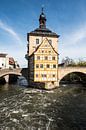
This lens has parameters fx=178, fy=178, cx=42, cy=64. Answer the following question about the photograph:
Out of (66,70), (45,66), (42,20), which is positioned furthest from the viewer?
(42,20)

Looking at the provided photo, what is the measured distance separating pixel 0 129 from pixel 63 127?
6066mm

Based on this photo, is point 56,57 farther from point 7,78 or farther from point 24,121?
point 24,121

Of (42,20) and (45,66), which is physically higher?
(42,20)

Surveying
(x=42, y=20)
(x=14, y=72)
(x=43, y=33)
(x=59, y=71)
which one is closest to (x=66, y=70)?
(x=59, y=71)

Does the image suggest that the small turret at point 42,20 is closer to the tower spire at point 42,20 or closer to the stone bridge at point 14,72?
the tower spire at point 42,20

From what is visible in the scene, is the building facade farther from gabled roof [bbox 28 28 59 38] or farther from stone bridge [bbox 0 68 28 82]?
gabled roof [bbox 28 28 59 38]

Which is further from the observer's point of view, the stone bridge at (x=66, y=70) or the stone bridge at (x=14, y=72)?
the stone bridge at (x=66, y=70)

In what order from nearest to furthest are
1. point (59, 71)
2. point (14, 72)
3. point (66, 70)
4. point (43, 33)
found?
1. point (14, 72)
2. point (59, 71)
3. point (66, 70)
4. point (43, 33)

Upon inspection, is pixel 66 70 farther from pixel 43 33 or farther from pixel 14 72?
pixel 14 72

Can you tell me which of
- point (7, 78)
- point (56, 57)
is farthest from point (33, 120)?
point (7, 78)

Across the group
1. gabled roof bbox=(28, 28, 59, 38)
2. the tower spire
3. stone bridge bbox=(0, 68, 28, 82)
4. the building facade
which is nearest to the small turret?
the tower spire

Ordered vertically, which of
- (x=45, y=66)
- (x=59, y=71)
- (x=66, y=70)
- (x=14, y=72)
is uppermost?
(x=45, y=66)

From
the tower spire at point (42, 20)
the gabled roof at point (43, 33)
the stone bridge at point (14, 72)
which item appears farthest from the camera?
the tower spire at point (42, 20)

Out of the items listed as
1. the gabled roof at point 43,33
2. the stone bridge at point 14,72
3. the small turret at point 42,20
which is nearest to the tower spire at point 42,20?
the small turret at point 42,20
